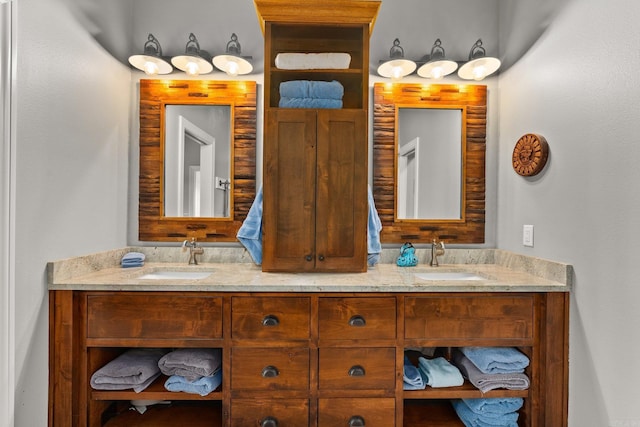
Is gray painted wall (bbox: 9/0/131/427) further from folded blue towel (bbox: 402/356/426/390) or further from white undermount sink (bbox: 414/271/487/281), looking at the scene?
white undermount sink (bbox: 414/271/487/281)

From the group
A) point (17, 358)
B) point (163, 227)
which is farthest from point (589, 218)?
point (17, 358)

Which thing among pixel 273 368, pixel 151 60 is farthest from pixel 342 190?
pixel 151 60

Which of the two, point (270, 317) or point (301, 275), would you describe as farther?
point (301, 275)

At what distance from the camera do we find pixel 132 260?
1.89 meters

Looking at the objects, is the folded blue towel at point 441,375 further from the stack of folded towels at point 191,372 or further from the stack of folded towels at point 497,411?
the stack of folded towels at point 191,372

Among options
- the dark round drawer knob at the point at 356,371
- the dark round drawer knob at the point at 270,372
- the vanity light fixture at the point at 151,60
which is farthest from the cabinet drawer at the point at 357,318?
the vanity light fixture at the point at 151,60

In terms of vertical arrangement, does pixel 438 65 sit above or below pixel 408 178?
above

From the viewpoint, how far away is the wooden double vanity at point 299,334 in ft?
4.73

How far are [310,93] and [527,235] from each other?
1.42 meters

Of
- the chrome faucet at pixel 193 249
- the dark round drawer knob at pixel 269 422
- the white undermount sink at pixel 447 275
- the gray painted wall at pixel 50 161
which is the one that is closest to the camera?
the gray painted wall at pixel 50 161

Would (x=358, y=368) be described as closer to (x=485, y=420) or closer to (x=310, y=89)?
(x=485, y=420)

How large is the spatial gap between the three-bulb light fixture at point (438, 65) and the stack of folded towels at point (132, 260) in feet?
6.00

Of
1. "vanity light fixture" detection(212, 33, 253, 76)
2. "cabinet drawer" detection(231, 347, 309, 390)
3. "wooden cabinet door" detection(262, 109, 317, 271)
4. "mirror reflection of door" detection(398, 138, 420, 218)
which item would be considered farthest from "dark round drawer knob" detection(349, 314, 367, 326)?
"vanity light fixture" detection(212, 33, 253, 76)

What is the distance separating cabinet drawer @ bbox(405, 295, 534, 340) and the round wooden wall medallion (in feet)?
2.22
